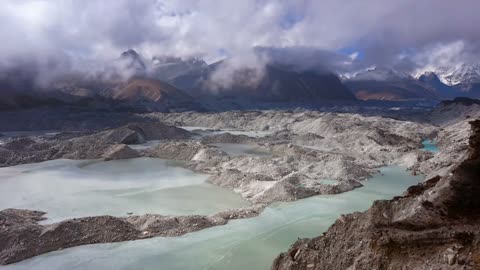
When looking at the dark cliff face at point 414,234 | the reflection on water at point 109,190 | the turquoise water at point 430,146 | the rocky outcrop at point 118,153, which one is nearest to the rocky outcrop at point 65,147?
the rocky outcrop at point 118,153

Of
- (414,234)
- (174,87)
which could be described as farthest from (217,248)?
(174,87)

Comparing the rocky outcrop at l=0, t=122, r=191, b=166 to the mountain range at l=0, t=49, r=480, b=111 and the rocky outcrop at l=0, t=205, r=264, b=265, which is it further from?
the mountain range at l=0, t=49, r=480, b=111

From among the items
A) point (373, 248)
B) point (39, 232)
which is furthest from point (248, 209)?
point (373, 248)

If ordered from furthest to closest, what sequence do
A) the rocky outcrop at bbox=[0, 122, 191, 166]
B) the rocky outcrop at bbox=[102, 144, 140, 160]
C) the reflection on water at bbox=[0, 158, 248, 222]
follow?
the rocky outcrop at bbox=[102, 144, 140, 160] → the rocky outcrop at bbox=[0, 122, 191, 166] → the reflection on water at bbox=[0, 158, 248, 222]

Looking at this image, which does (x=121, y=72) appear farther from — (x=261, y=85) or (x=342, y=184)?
(x=342, y=184)

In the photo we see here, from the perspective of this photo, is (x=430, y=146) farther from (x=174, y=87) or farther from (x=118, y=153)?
(x=174, y=87)

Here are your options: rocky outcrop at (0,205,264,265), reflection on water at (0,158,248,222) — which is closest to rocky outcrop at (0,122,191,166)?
reflection on water at (0,158,248,222)
